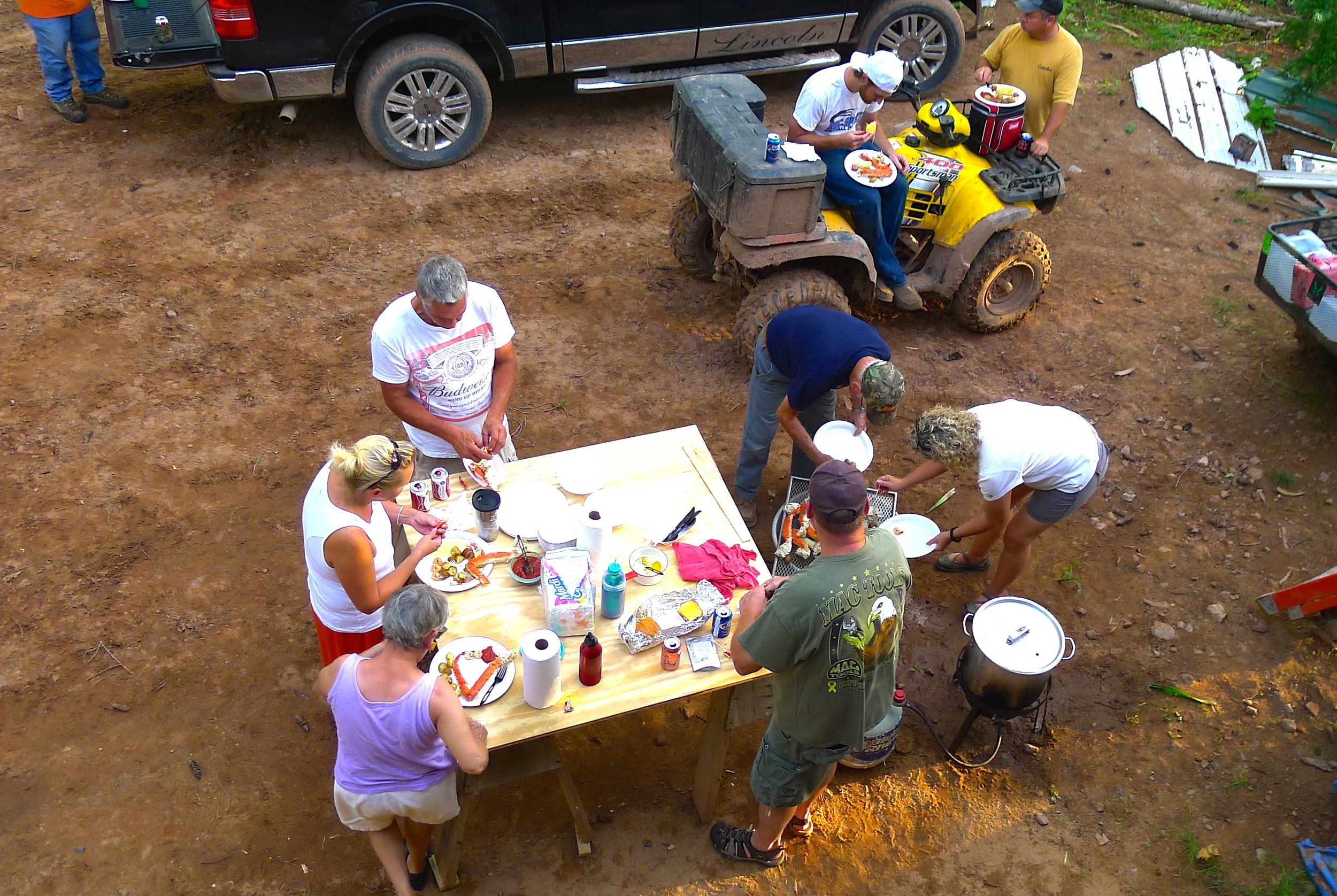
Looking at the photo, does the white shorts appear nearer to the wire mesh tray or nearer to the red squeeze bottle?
→ the red squeeze bottle

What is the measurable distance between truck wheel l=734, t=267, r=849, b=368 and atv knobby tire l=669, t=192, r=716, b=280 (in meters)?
0.85

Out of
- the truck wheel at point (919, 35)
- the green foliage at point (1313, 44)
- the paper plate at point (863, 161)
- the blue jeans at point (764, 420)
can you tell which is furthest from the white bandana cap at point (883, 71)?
the green foliage at point (1313, 44)

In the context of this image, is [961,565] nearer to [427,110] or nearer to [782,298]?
[782,298]

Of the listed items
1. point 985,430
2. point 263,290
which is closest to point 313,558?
point 985,430

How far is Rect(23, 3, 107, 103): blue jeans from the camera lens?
27.2ft

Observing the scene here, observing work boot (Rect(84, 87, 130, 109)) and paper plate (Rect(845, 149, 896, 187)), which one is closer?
paper plate (Rect(845, 149, 896, 187))

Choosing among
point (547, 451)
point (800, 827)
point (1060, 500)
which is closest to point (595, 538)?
point (800, 827)

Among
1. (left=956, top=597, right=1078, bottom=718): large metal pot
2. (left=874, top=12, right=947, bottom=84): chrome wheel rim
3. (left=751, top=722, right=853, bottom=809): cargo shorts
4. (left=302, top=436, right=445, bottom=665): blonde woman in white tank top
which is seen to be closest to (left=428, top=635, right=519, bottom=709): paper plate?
(left=302, top=436, right=445, bottom=665): blonde woman in white tank top

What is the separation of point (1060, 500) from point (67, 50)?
10.0m

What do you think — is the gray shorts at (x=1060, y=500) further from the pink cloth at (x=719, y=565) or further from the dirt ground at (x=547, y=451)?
the pink cloth at (x=719, y=565)

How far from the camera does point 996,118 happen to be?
6.67 m

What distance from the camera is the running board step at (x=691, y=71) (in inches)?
337

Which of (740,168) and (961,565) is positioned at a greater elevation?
(740,168)

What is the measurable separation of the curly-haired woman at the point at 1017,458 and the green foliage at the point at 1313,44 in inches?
294
